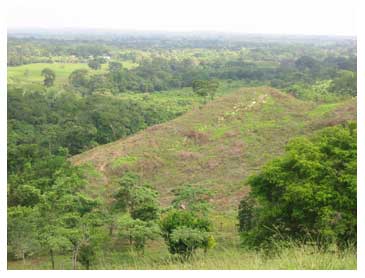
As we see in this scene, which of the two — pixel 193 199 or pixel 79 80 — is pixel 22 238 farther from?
pixel 79 80

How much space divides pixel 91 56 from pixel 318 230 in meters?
52.9

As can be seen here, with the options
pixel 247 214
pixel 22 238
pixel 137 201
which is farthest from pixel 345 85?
pixel 22 238

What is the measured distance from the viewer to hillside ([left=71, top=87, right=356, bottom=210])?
13.9 metres

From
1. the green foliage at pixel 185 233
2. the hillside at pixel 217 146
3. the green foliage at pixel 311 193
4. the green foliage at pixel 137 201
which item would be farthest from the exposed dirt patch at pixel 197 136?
the green foliage at pixel 311 193

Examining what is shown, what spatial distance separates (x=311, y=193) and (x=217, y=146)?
9696 mm

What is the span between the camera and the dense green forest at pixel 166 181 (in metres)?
6.91

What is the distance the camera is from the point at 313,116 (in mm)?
18891

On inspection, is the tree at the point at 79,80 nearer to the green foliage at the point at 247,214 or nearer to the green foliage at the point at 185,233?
the green foliage at the point at 247,214

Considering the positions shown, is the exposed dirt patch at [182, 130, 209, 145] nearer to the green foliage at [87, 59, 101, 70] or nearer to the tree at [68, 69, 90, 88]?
the tree at [68, 69, 90, 88]

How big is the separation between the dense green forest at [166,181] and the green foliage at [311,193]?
0.06ft

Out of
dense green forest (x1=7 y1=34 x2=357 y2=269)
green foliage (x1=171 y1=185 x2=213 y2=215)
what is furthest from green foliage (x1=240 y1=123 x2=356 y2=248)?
green foliage (x1=171 y1=185 x2=213 y2=215)

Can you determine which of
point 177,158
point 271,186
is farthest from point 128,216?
point 177,158

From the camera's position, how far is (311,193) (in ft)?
22.2

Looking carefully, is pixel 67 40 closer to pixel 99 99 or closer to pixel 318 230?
pixel 99 99
